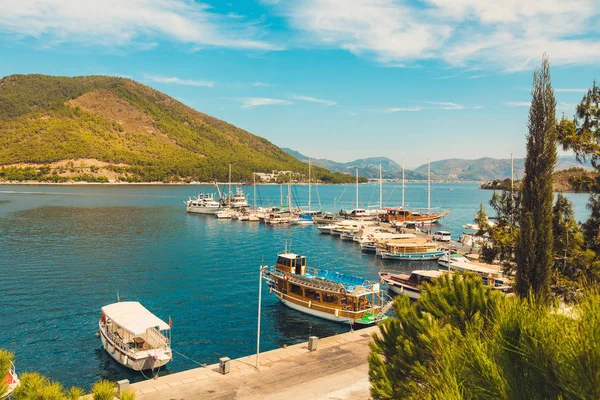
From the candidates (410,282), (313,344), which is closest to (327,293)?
(313,344)

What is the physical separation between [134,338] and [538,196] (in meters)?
23.6

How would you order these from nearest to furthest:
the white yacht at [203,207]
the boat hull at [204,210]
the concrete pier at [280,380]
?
the concrete pier at [280,380]
the boat hull at [204,210]
the white yacht at [203,207]

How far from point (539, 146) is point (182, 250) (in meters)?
56.2

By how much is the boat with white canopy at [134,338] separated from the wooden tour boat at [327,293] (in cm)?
1267

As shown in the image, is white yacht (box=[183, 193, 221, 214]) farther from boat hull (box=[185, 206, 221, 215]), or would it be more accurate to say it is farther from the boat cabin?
the boat cabin

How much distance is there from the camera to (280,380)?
1947 centimetres

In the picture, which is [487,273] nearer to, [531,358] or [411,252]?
[411,252]

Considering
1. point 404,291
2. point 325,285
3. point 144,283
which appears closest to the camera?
point 325,285

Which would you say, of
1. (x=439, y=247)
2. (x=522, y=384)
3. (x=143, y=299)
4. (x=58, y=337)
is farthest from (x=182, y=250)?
(x=522, y=384)

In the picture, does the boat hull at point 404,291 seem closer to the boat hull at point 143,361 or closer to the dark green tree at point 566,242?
the dark green tree at point 566,242

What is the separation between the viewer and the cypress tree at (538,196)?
45.3ft

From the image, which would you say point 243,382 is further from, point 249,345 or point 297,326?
point 297,326

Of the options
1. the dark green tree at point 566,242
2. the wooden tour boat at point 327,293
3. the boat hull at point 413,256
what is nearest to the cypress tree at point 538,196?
the dark green tree at point 566,242

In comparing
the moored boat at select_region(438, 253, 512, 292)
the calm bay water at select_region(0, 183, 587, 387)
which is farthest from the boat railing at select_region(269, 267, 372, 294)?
the moored boat at select_region(438, 253, 512, 292)
